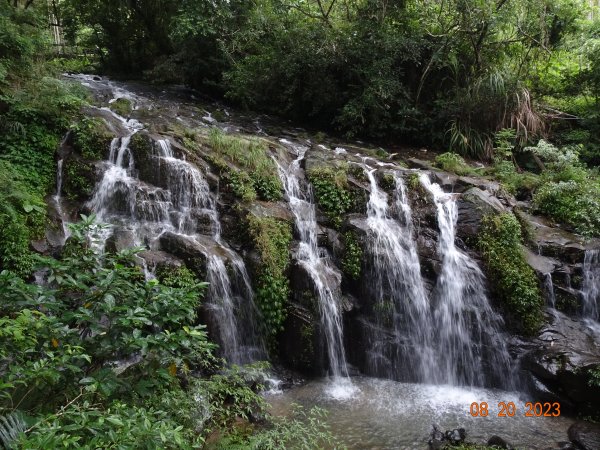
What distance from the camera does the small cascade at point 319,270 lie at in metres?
7.04

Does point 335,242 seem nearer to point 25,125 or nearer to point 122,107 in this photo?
point 25,125

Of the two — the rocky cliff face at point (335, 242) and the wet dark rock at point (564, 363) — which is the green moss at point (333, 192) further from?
the wet dark rock at point (564, 363)

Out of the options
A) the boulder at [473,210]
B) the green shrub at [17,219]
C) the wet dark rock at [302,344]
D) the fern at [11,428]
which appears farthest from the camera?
the boulder at [473,210]

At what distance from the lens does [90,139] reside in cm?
822

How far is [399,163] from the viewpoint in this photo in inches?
419

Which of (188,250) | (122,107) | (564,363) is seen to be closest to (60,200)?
(188,250)

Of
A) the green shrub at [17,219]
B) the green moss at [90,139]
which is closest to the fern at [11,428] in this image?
the green shrub at [17,219]

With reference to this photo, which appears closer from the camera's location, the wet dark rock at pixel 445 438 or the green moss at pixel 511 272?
the wet dark rock at pixel 445 438

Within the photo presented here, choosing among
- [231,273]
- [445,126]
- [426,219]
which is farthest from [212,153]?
[445,126]

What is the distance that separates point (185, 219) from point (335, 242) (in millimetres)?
2719

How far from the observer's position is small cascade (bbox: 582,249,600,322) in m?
7.55

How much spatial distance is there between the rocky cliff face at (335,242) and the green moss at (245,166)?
0.02 metres

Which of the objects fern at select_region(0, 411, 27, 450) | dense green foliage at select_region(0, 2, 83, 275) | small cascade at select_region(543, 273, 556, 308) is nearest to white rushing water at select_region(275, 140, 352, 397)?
small cascade at select_region(543, 273, 556, 308)

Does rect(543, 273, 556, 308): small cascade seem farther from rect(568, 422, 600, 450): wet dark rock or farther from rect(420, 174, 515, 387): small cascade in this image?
rect(568, 422, 600, 450): wet dark rock
